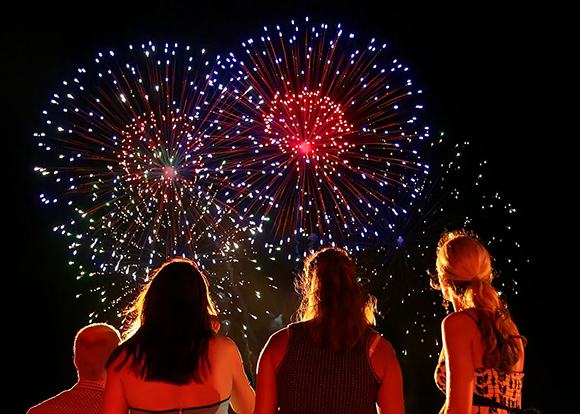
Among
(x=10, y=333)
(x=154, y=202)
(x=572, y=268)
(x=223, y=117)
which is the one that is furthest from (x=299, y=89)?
(x=10, y=333)

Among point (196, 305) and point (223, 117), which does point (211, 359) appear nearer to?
point (196, 305)

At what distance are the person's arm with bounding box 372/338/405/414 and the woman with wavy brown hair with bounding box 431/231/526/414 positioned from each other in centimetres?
38

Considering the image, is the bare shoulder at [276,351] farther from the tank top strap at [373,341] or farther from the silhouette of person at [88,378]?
the silhouette of person at [88,378]

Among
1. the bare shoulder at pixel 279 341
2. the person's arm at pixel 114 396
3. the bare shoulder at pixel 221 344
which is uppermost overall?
the bare shoulder at pixel 279 341

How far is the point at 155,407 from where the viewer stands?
9.61ft

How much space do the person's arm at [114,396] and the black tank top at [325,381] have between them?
708 millimetres

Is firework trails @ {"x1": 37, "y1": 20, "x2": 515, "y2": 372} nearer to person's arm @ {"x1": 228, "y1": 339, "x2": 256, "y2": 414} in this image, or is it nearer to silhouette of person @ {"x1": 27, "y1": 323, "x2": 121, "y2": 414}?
silhouette of person @ {"x1": 27, "y1": 323, "x2": 121, "y2": 414}

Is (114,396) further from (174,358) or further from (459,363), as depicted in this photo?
(459,363)

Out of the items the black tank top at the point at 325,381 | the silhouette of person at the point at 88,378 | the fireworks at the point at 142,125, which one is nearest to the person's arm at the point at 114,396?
the silhouette of person at the point at 88,378

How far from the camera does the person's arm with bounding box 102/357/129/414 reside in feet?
9.63

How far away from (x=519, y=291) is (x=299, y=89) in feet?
18.8

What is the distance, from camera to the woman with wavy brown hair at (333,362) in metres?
3.04

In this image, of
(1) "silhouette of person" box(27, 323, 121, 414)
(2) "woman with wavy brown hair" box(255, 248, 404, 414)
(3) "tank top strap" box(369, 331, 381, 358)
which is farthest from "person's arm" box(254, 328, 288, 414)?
(1) "silhouette of person" box(27, 323, 121, 414)

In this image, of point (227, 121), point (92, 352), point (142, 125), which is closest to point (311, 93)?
point (227, 121)
